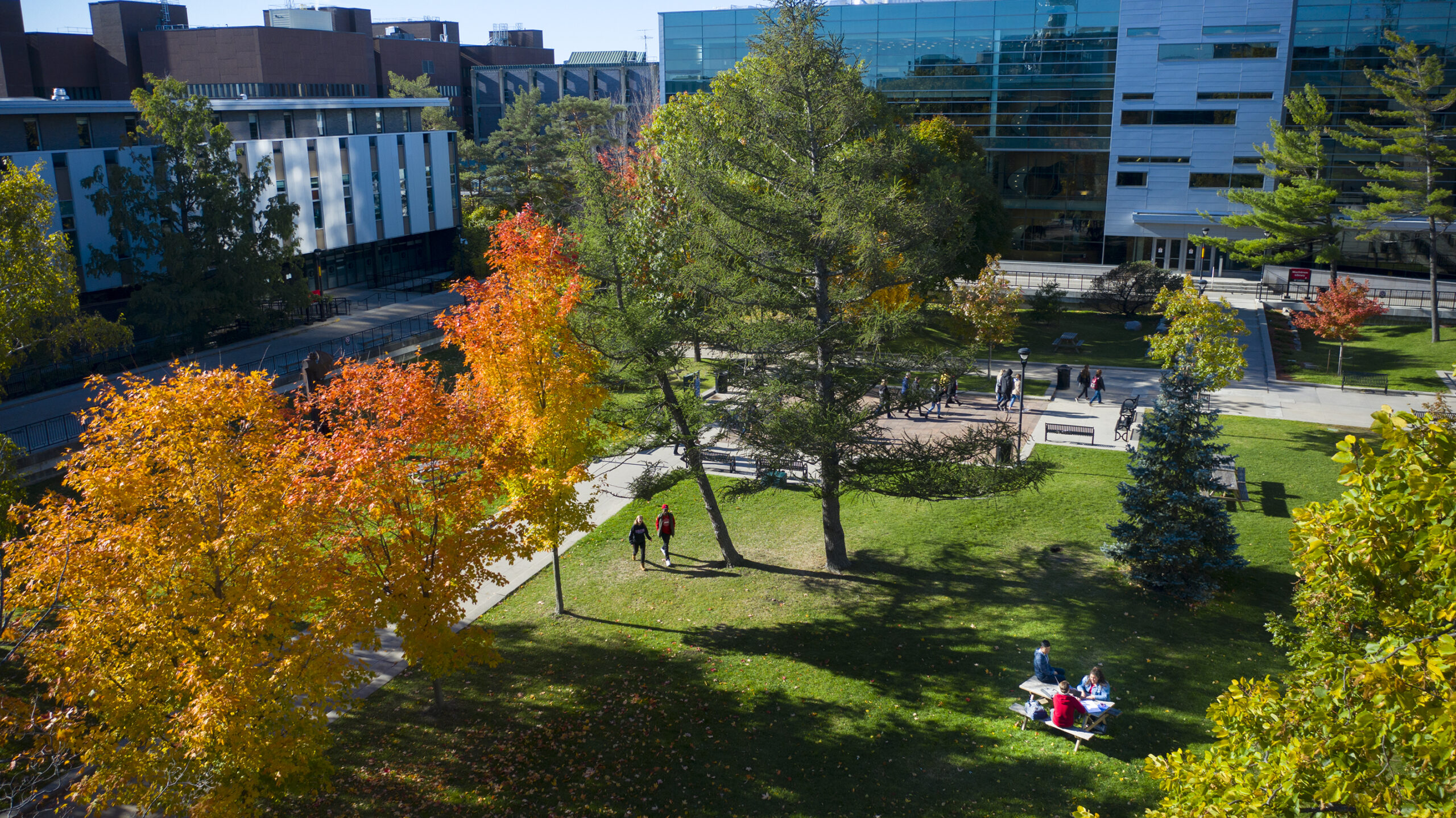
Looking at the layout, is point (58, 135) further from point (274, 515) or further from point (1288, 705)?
point (1288, 705)

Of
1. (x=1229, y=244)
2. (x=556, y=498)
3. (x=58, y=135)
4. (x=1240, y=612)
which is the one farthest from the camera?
(x=1229, y=244)

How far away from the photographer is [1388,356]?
116 feet

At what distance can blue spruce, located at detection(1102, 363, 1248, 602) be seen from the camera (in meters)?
16.5

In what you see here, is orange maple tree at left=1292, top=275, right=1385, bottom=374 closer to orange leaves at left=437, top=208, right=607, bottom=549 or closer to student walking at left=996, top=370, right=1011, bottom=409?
student walking at left=996, top=370, right=1011, bottom=409

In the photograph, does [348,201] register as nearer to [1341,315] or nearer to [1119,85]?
[1119,85]

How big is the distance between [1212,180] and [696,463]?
4593 cm

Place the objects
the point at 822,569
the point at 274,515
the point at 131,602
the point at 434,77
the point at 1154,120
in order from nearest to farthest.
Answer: the point at 131,602 → the point at 274,515 → the point at 822,569 → the point at 1154,120 → the point at 434,77

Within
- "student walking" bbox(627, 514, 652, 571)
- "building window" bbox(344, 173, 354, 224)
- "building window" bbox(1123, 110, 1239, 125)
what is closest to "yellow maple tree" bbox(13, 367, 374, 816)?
Answer: "student walking" bbox(627, 514, 652, 571)

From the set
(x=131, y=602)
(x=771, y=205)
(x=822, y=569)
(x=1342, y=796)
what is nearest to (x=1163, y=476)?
(x=822, y=569)

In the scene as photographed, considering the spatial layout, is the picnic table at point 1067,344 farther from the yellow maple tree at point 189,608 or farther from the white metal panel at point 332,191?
the white metal panel at point 332,191

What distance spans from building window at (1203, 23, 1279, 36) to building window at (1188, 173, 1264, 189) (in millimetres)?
7434

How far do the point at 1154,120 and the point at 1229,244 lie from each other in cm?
1146

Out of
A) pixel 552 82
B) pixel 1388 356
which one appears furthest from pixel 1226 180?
pixel 552 82

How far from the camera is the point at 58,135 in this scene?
33.4m
